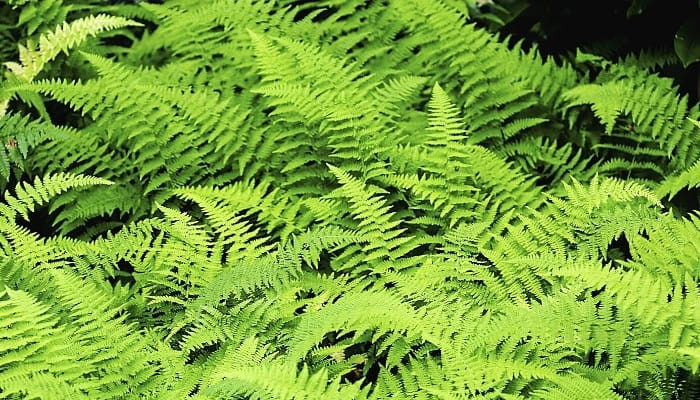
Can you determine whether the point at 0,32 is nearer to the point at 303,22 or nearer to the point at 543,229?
the point at 303,22

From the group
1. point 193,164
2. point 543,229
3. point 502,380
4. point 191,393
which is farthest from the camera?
point 193,164

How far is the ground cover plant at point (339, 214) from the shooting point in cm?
276

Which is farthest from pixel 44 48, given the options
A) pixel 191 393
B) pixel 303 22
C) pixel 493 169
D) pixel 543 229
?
pixel 543 229

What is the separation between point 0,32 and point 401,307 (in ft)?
10.5

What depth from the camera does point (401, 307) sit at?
2.82 metres

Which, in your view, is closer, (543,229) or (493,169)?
(543,229)

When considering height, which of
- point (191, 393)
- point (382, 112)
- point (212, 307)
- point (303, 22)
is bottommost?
point (191, 393)

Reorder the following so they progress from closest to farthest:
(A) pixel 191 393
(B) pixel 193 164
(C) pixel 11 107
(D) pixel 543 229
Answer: (A) pixel 191 393, (D) pixel 543 229, (B) pixel 193 164, (C) pixel 11 107

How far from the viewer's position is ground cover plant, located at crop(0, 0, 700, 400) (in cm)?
276

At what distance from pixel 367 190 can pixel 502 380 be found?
50.0 inches

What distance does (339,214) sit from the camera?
3.63 metres

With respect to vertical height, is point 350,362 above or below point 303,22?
below

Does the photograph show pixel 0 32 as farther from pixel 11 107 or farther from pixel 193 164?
pixel 193 164

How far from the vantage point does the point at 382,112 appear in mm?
4031
